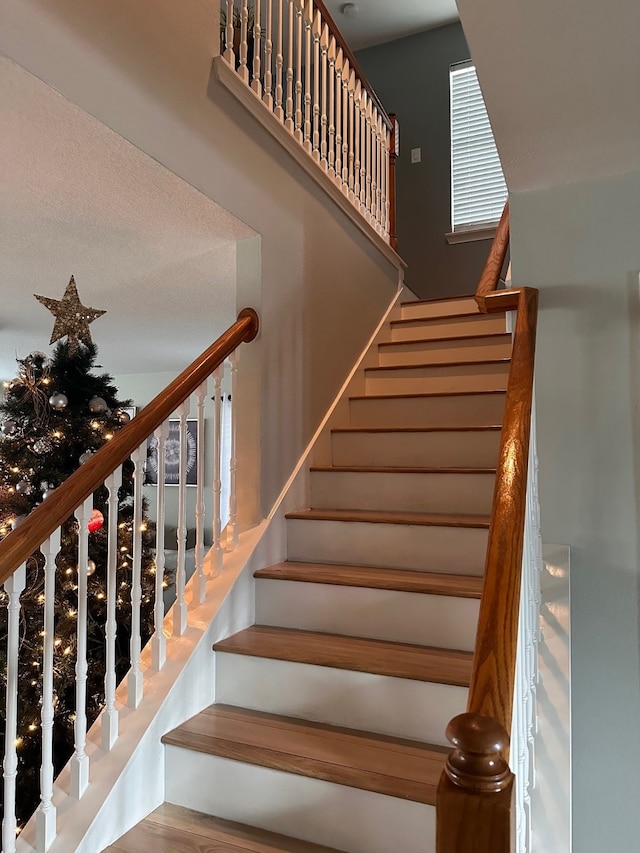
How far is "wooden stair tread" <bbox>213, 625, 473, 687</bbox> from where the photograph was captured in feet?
5.69

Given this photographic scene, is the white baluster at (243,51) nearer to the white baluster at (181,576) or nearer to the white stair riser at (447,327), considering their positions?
the white baluster at (181,576)

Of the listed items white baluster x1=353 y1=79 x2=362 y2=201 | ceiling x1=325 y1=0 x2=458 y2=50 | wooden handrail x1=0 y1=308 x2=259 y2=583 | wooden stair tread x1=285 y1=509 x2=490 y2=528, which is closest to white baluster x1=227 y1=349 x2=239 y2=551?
wooden handrail x1=0 y1=308 x2=259 y2=583

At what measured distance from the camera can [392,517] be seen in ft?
7.77

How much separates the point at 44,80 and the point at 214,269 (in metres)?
1.35

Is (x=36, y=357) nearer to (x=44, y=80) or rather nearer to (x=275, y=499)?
(x=275, y=499)

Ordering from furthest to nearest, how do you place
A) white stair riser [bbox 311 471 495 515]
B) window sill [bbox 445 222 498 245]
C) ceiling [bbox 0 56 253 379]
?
1. window sill [bbox 445 222 498 245]
2. white stair riser [bbox 311 471 495 515]
3. ceiling [bbox 0 56 253 379]

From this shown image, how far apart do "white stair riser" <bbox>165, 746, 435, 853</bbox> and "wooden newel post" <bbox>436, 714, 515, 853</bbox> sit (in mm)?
777

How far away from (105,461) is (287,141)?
163cm

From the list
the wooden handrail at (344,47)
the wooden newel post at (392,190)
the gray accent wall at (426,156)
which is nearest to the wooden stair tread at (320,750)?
the wooden newel post at (392,190)

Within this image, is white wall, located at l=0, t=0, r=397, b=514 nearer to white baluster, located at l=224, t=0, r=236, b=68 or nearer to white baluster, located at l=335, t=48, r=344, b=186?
white baluster, located at l=224, t=0, r=236, b=68

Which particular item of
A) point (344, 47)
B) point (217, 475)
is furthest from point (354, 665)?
point (344, 47)

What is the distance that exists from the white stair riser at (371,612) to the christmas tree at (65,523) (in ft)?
2.33

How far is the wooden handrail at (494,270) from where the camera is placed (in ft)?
6.25

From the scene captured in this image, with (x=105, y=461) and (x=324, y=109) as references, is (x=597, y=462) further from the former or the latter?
(x=324, y=109)
